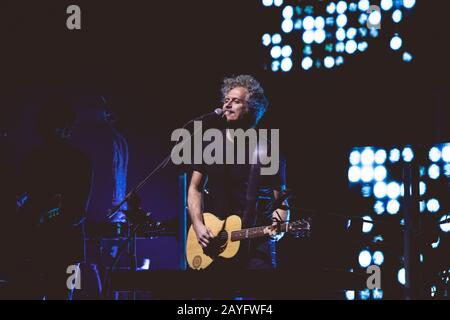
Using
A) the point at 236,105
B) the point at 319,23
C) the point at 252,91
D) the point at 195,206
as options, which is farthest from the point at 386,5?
the point at 195,206

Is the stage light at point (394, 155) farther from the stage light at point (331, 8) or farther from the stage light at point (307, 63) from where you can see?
the stage light at point (331, 8)

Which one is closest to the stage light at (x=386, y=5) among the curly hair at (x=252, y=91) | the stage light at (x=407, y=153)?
the stage light at (x=407, y=153)

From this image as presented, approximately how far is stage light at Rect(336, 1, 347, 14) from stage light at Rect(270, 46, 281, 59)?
69cm

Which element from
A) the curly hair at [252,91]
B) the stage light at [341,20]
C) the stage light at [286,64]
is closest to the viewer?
the curly hair at [252,91]

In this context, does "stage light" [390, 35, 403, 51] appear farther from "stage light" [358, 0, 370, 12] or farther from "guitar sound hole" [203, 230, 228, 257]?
"guitar sound hole" [203, 230, 228, 257]

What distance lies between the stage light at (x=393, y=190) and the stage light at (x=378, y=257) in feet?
1.83

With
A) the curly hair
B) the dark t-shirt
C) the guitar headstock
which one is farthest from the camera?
the curly hair

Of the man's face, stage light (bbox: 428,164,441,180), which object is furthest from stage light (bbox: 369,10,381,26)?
the man's face

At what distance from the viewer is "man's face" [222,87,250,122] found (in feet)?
16.3

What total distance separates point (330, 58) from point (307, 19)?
0.50 meters

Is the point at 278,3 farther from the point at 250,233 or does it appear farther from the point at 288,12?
the point at 250,233

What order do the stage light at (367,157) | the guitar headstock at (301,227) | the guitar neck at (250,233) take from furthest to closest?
the stage light at (367,157), the guitar neck at (250,233), the guitar headstock at (301,227)

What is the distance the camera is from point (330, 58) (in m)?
6.69

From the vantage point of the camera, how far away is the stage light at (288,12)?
6.93 metres
